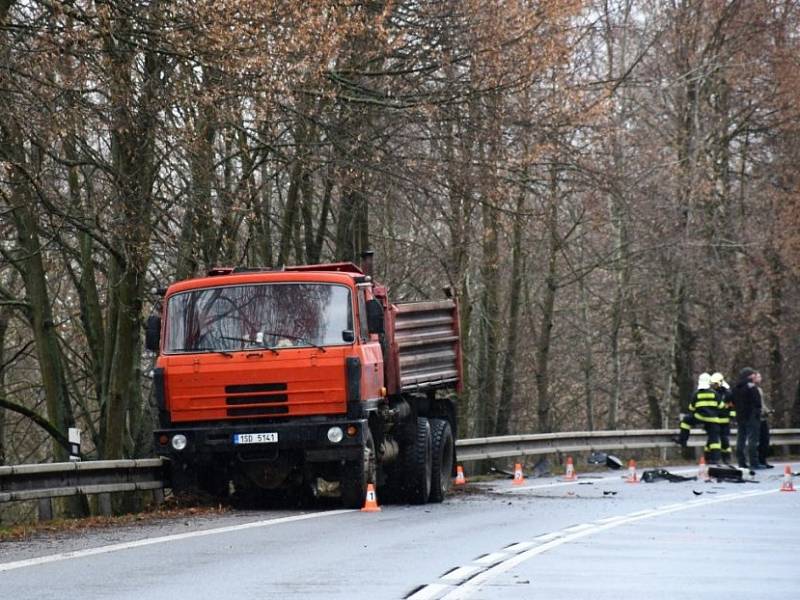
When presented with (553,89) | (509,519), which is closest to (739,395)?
(553,89)

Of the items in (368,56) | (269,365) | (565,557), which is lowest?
(565,557)

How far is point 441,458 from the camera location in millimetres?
19297

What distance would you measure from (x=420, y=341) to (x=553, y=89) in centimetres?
814

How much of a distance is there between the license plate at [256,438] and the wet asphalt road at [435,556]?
0.76 metres

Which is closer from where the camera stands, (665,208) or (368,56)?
(368,56)

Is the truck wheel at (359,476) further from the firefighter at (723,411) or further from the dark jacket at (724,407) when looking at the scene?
the dark jacket at (724,407)

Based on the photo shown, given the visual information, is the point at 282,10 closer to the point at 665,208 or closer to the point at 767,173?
the point at 665,208

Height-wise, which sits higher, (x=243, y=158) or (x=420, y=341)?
(x=243, y=158)

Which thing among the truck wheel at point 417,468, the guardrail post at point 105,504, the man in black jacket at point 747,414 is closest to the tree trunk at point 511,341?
the man in black jacket at point 747,414

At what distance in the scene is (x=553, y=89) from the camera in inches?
1043

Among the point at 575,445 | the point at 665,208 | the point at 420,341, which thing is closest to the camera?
the point at 420,341

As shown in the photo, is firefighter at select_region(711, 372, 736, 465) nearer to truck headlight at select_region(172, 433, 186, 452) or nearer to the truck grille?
the truck grille

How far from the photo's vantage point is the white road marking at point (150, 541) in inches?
444

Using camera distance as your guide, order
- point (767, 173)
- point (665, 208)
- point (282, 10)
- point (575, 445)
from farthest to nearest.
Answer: point (767, 173)
point (665, 208)
point (575, 445)
point (282, 10)
